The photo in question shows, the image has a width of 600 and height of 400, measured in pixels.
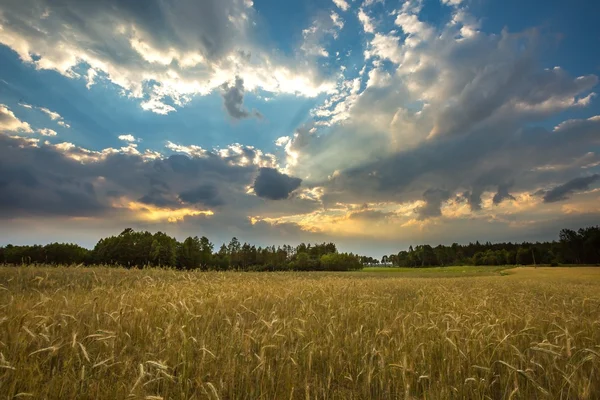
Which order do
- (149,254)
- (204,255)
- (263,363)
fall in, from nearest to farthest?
(263,363)
(149,254)
(204,255)

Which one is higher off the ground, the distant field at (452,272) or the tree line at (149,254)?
the tree line at (149,254)

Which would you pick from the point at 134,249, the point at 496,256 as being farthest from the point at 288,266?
the point at 496,256

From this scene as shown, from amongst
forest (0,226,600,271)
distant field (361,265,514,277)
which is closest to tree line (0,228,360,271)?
forest (0,226,600,271)

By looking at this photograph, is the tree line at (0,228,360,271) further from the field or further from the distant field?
the distant field

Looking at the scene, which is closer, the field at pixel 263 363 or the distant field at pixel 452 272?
the field at pixel 263 363

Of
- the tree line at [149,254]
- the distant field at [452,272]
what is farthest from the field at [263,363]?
the distant field at [452,272]

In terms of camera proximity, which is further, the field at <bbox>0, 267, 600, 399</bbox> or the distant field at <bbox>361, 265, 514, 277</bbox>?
the distant field at <bbox>361, 265, 514, 277</bbox>

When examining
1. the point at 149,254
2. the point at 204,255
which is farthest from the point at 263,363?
the point at 204,255

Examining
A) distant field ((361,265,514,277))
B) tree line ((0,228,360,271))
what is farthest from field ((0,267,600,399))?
distant field ((361,265,514,277))

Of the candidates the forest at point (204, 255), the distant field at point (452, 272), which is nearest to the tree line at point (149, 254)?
the forest at point (204, 255)

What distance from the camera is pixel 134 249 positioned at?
79.6 meters

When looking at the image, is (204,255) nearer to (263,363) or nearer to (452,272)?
(452,272)

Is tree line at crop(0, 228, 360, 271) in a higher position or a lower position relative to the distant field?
higher

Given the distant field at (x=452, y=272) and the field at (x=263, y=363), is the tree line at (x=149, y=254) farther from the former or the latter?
the distant field at (x=452, y=272)
